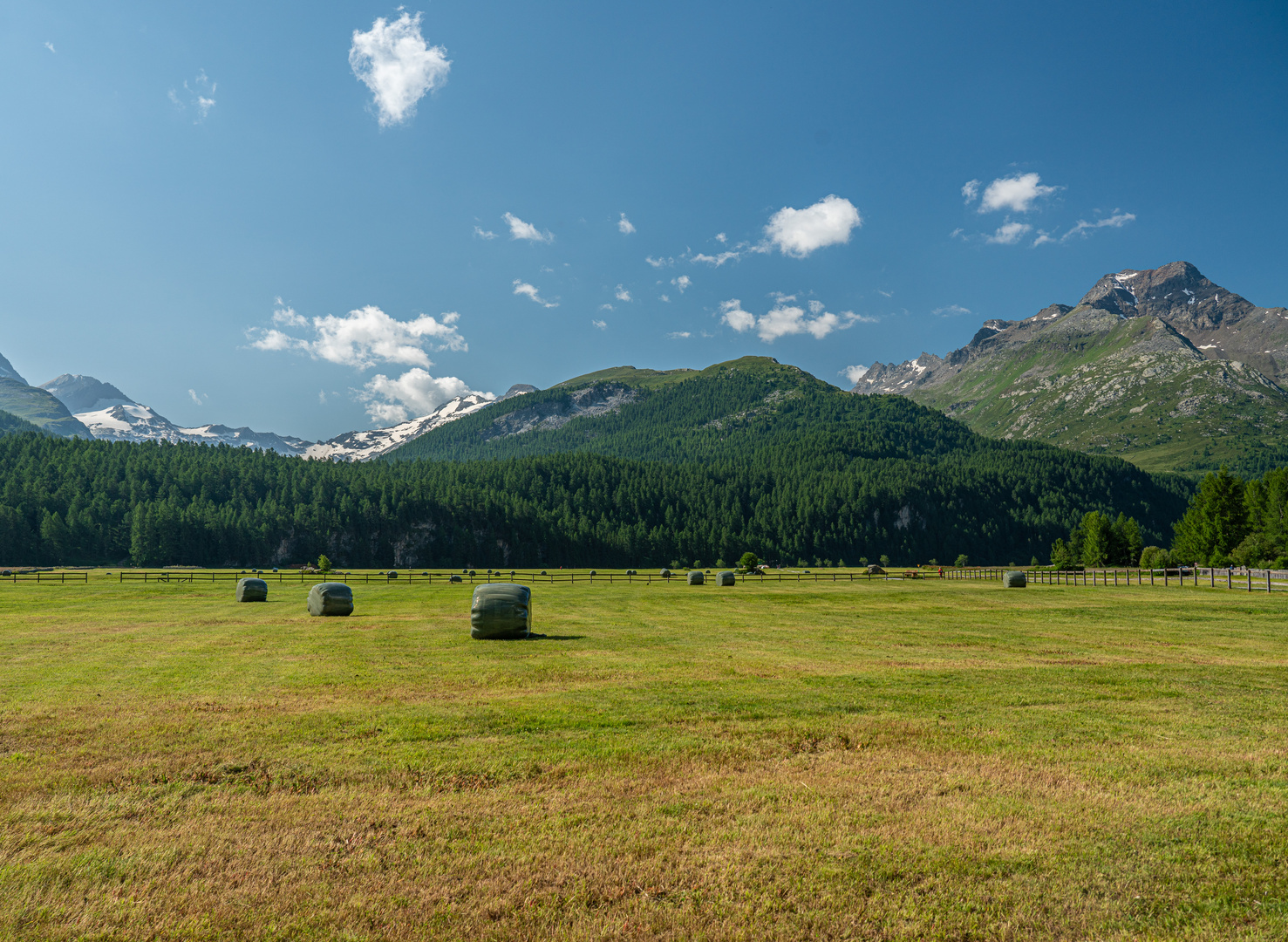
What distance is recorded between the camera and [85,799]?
28.4 feet

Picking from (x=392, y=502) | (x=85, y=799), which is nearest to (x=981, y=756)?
(x=85, y=799)

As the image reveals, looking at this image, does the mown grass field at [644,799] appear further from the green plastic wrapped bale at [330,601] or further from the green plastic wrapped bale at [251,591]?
the green plastic wrapped bale at [251,591]

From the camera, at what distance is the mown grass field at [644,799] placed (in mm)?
6043

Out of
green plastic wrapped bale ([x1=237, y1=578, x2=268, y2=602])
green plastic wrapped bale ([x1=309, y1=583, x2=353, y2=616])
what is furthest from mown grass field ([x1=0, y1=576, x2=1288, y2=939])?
green plastic wrapped bale ([x1=237, y1=578, x2=268, y2=602])

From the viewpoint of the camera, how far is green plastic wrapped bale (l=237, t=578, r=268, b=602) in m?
48.8

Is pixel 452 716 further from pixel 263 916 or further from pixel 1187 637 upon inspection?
pixel 1187 637

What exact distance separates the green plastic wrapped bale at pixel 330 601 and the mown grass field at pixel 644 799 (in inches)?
650

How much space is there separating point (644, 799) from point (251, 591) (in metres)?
50.5

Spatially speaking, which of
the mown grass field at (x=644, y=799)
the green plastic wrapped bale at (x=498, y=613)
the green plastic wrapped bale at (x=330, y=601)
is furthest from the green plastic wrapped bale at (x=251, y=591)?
the green plastic wrapped bale at (x=498, y=613)

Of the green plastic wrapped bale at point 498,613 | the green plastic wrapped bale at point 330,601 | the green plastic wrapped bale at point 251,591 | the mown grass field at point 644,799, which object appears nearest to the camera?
the mown grass field at point 644,799

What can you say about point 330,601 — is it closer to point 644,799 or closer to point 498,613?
point 498,613

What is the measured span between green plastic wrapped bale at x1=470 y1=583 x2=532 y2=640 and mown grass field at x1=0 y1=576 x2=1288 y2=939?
5.83m

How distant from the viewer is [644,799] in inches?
338

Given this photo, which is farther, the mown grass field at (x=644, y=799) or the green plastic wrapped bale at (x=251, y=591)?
the green plastic wrapped bale at (x=251, y=591)
